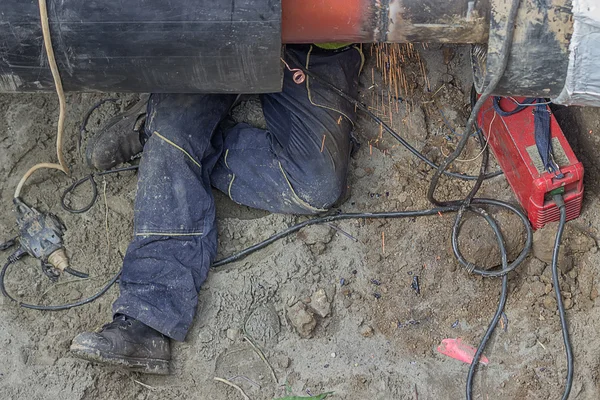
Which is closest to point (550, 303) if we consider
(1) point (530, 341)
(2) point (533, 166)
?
(1) point (530, 341)

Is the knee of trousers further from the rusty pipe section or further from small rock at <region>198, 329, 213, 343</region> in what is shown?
the rusty pipe section

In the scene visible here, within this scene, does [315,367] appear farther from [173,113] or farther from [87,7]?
[87,7]

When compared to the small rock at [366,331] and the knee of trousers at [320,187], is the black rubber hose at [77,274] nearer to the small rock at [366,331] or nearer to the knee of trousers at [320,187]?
the knee of trousers at [320,187]

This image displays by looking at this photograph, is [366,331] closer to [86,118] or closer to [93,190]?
[93,190]

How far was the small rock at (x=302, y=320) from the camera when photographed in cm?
289

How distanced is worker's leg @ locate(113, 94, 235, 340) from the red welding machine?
4.12 feet

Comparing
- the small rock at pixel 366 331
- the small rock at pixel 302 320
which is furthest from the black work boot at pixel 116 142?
the small rock at pixel 366 331

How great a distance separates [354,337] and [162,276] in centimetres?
84

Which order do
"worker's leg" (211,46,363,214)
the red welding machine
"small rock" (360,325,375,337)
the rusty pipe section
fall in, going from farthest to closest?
"worker's leg" (211,46,363,214), "small rock" (360,325,375,337), the red welding machine, the rusty pipe section

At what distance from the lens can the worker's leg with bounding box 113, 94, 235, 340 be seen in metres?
2.87

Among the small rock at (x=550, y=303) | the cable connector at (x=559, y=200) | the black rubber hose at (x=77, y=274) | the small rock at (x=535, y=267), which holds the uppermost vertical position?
the cable connector at (x=559, y=200)

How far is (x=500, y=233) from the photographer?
117 inches

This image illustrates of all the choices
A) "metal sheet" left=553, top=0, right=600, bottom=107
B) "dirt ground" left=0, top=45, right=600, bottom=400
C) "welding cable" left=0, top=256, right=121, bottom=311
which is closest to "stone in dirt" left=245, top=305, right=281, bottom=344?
"dirt ground" left=0, top=45, right=600, bottom=400

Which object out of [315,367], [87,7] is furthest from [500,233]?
[87,7]
